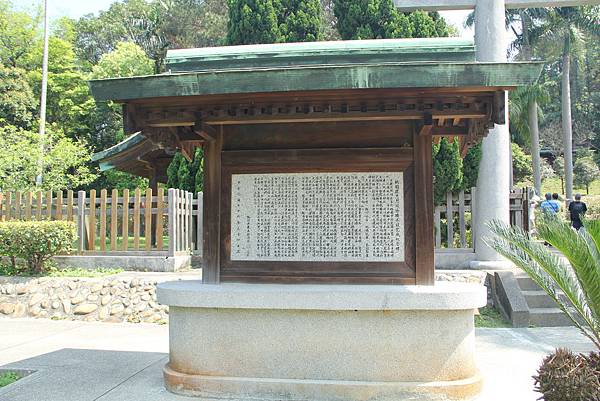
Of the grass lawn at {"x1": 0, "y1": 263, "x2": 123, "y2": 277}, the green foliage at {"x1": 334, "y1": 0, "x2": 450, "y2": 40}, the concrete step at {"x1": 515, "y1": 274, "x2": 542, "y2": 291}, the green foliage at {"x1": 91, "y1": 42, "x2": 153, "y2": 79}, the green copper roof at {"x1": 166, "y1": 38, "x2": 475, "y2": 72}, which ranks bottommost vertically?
the concrete step at {"x1": 515, "y1": 274, "x2": 542, "y2": 291}

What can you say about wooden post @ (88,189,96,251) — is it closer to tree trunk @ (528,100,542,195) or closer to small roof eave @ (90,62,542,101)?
small roof eave @ (90,62,542,101)

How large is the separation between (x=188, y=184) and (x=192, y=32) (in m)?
18.3

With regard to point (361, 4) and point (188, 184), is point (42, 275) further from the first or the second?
point (361, 4)

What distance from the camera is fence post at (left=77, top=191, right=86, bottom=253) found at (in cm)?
1266

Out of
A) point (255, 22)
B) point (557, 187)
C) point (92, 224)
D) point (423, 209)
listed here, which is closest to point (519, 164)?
point (557, 187)

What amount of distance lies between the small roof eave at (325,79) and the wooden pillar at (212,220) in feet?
3.30

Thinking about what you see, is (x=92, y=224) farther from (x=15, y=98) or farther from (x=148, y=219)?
(x=15, y=98)

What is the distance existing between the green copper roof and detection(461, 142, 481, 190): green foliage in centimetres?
705

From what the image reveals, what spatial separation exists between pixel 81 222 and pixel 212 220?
8.15 metres

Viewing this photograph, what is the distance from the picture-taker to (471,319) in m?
5.17

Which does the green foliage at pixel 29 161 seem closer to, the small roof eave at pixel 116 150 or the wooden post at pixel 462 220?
the small roof eave at pixel 116 150

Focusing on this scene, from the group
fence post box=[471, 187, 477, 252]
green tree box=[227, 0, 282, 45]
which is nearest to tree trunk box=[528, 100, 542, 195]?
fence post box=[471, 187, 477, 252]

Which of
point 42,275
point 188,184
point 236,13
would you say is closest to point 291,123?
point 42,275

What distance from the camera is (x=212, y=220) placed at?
5.86m
